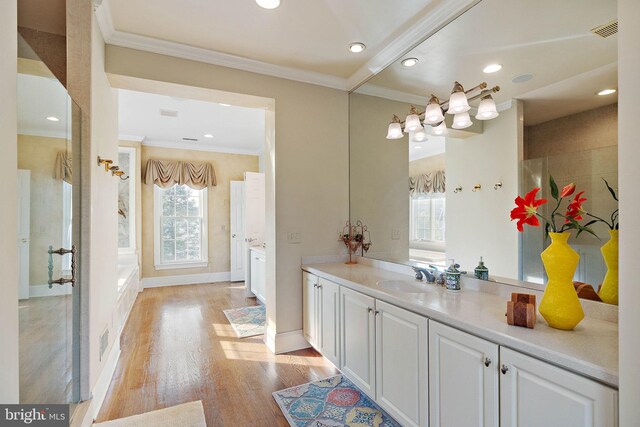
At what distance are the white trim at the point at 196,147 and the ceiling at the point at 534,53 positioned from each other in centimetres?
472

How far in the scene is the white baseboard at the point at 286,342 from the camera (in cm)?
295

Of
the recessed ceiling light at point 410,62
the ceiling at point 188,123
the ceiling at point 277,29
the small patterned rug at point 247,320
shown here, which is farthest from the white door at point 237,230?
the recessed ceiling light at point 410,62

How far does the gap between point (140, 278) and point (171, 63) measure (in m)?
4.32

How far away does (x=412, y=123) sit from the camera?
2.55 m

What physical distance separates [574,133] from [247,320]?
3663mm

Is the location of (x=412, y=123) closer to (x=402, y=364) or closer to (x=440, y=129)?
(x=440, y=129)

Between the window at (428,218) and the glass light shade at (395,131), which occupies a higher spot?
the glass light shade at (395,131)

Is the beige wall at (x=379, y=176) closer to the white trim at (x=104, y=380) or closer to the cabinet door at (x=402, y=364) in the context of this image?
the cabinet door at (x=402, y=364)

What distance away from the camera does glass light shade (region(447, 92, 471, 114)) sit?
2068mm

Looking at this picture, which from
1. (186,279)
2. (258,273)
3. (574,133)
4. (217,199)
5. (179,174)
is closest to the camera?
(574,133)

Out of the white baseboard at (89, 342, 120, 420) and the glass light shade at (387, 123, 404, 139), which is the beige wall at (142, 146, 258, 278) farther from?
the glass light shade at (387, 123, 404, 139)

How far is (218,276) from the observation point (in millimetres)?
6309

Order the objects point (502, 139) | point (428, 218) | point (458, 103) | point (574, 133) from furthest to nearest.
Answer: point (428, 218)
point (458, 103)
point (502, 139)
point (574, 133)

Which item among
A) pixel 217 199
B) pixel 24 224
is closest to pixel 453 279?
pixel 24 224
